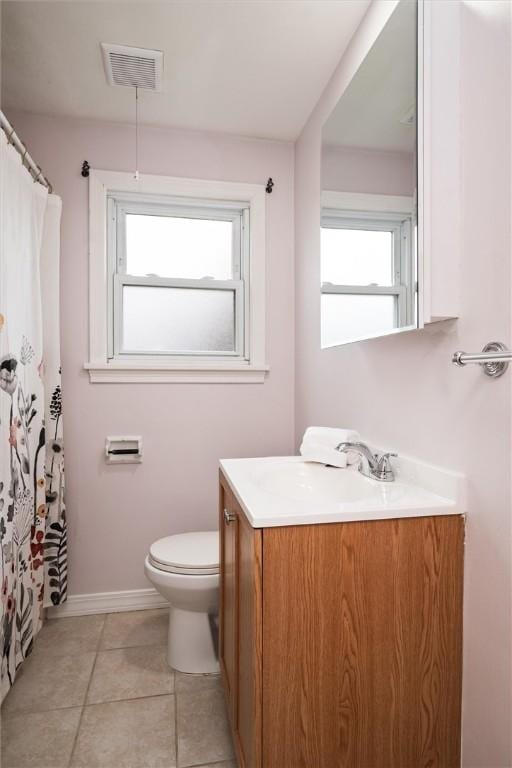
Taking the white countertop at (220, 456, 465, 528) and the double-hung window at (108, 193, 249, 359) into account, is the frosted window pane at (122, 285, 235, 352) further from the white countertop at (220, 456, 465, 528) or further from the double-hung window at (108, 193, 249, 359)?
the white countertop at (220, 456, 465, 528)

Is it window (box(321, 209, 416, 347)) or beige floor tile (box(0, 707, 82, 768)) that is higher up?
window (box(321, 209, 416, 347))

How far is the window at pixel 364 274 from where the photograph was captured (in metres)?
1.24

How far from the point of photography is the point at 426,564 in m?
1.06

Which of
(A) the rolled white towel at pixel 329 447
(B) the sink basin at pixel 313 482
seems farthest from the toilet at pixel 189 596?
(A) the rolled white towel at pixel 329 447

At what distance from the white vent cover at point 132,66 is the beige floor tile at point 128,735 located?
2.44 meters

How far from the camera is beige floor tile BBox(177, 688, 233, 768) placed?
4.68 ft

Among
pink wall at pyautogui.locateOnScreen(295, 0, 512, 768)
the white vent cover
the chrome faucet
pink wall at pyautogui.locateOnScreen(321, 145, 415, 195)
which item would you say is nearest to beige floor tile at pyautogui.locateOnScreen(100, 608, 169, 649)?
the chrome faucet

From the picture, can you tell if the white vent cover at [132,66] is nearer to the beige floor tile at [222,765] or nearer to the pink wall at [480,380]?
the pink wall at [480,380]

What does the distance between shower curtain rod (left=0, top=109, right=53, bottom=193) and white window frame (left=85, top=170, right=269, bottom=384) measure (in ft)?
1.06

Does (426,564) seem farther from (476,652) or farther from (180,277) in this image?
(180,277)

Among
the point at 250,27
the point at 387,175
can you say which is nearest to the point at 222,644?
the point at 387,175

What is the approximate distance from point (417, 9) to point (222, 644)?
2011 mm

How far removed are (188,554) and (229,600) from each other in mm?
434

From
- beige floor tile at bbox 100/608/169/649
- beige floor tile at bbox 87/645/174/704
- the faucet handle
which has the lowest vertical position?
beige floor tile at bbox 100/608/169/649
